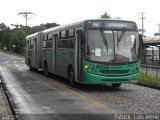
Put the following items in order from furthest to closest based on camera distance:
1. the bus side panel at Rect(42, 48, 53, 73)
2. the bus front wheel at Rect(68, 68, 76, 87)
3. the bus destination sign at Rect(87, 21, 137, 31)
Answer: the bus side panel at Rect(42, 48, 53, 73), the bus front wheel at Rect(68, 68, 76, 87), the bus destination sign at Rect(87, 21, 137, 31)

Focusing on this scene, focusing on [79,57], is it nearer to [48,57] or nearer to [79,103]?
[79,103]

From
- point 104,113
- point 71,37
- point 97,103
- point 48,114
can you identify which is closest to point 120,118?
point 104,113

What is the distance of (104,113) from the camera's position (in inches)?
431

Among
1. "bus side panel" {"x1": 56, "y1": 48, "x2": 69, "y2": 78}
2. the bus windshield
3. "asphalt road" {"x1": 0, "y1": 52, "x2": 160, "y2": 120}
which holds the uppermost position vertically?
the bus windshield

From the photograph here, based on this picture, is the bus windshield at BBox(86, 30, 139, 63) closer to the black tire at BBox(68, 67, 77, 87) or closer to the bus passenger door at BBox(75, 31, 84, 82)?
the bus passenger door at BBox(75, 31, 84, 82)

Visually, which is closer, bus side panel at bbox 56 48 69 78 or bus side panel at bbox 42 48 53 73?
bus side panel at bbox 56 48 69 78

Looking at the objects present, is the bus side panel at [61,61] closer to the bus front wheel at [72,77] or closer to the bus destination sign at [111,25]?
the bus front wheel at [72,77]

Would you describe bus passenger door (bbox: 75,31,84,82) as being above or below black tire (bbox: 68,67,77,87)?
above

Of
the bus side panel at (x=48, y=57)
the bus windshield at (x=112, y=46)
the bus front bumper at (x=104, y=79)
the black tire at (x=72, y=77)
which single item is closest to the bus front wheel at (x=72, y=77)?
the black tire at (x=72, y=77)

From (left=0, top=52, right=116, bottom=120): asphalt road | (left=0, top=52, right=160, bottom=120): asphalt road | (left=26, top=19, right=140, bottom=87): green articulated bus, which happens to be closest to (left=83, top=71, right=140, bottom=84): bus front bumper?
(left=26, top=19, right=140, bottom=87): green articulated bus

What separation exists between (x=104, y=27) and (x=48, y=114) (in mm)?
7004

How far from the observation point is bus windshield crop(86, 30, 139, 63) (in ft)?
54.7

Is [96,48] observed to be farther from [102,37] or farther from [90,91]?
[90,91]

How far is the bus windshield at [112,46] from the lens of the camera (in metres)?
16.7
